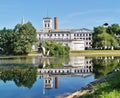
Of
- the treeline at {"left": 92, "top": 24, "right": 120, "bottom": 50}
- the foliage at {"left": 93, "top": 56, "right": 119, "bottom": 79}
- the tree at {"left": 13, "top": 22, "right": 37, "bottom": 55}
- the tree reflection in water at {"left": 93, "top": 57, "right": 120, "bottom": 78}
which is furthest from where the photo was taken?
the treeline at {"left": 92, "top": 24, "right": 120, "bottom": 50}

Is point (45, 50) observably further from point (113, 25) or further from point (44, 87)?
point (44, 87)

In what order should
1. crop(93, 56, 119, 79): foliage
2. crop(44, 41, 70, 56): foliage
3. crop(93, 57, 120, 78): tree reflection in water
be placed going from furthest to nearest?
crop(44, 41, 70, 56): foliage, crop(93, 57, 120, 78): tree reflection in water, crop(93, 56, 119, 79): foliage

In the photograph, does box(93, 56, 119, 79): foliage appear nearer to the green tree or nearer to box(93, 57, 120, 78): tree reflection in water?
box(93, 57, 120, 78): tree reflection in water

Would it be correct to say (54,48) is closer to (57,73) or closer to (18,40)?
(18,40)

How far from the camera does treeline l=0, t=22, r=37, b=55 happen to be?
100562mm

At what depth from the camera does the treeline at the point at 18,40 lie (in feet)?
330

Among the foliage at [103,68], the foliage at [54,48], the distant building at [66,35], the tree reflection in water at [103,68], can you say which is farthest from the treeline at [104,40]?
the foliage at [103,68]

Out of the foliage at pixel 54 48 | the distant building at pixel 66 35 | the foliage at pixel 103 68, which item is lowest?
the foliage at pixel 103 68

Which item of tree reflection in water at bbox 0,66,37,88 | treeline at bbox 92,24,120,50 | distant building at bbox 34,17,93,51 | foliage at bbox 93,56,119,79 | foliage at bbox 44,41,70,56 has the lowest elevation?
tree reflection in water at bbox 0,66,37,88

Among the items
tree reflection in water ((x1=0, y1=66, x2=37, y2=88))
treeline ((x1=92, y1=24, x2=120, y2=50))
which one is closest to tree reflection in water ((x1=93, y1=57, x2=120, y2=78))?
tree reflection in water ((x1=0, y1=66, x2=37, y2=88))

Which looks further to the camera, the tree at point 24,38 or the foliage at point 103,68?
the tree at point 24,38

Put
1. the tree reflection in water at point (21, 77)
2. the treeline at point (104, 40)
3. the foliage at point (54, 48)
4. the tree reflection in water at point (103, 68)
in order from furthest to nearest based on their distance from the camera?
the treeline at point (104, 40) → the foliage at point (54, 48) → the tree reflection in water at point (103, 68) → the tree reflection in water at point (21, 77)

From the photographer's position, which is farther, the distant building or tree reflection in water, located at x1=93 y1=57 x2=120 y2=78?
the distant building

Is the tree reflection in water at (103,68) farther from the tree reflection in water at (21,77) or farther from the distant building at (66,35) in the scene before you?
the distant building at (66,35)
